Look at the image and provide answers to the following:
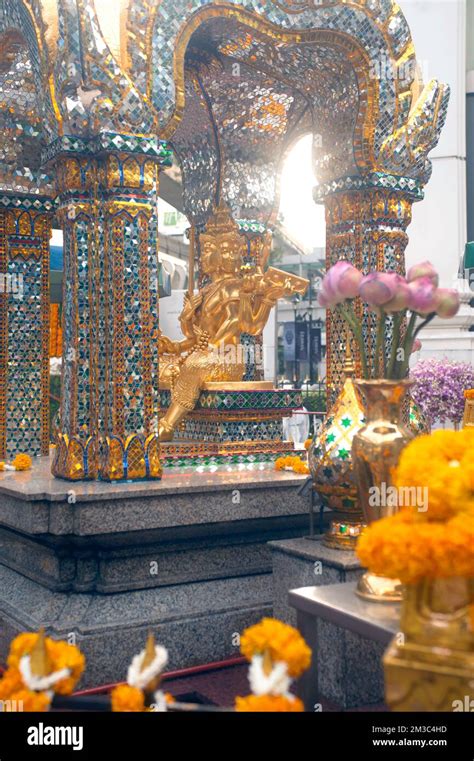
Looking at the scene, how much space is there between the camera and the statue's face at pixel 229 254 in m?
6.80

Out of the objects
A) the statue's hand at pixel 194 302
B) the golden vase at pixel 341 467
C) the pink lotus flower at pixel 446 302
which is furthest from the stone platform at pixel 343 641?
the statue's hand at pixel 194 302

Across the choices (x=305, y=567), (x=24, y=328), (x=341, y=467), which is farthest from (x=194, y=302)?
(x=305, y=567)

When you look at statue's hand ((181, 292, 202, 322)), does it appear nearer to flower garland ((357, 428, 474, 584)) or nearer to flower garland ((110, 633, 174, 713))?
flower garland ((357, 428, 474, 584))

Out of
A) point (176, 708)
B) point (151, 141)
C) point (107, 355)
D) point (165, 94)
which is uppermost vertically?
point (165, 94)

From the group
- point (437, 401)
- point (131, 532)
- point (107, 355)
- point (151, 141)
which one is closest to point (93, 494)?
point (131, 532)

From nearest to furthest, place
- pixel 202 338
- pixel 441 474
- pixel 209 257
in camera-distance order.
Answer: pixel 441 474 < pixel 202 338 < pixel 209 257

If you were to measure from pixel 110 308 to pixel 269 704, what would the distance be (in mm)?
3117

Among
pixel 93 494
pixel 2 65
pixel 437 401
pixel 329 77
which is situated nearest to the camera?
pixel 93 494

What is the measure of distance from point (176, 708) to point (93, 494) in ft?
7.16

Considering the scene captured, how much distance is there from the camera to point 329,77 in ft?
19.4

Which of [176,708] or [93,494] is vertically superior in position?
[93,494]

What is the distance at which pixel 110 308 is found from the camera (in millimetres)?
4836

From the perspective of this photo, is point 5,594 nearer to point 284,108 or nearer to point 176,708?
point 176,708

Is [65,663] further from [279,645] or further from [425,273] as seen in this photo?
[425,273]
